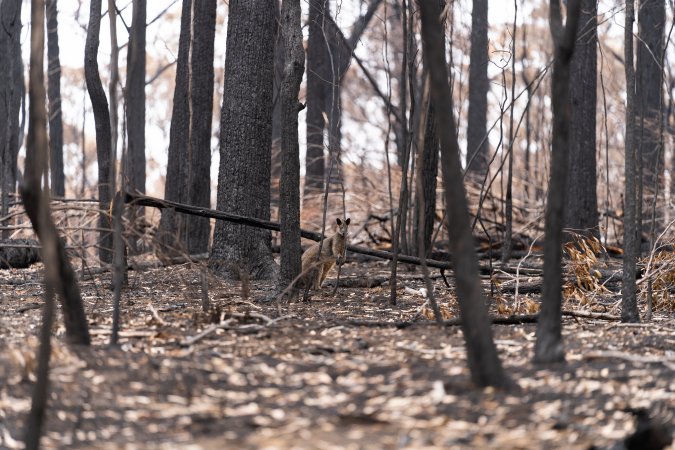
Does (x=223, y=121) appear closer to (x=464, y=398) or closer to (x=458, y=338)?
(x=458, y=338)

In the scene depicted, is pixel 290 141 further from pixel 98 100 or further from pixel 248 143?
pixel 98 100

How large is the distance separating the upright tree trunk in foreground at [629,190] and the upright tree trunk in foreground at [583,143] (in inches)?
292

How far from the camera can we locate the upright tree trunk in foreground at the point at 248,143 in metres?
9.71

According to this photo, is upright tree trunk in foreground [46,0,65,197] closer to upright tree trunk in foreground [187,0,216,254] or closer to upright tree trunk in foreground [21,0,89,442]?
upright tree trunk in foreground [187,0,216,254]

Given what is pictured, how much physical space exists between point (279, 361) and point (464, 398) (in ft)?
4.20

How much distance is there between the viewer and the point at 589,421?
12.8 feet

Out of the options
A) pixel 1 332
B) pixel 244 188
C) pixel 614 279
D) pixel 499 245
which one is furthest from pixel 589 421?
pixel 499 245

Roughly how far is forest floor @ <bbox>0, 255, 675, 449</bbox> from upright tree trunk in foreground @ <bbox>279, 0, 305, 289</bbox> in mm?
1328

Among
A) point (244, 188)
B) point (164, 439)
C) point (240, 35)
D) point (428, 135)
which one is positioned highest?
point (240, 35)

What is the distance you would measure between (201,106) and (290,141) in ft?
22.2

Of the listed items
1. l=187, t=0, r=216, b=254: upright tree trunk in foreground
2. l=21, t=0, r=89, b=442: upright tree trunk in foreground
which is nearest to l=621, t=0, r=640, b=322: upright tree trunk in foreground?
l=21, t=0, r=89, b=442: upright tree trunk in foreground

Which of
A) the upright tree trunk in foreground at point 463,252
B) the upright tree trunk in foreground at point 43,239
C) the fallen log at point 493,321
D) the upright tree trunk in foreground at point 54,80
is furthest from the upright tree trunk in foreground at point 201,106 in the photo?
the upright tree trunk in foreground at point 463,252

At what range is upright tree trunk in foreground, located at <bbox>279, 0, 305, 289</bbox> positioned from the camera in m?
7.34

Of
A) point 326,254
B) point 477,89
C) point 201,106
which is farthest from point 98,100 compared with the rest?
point 477,89
